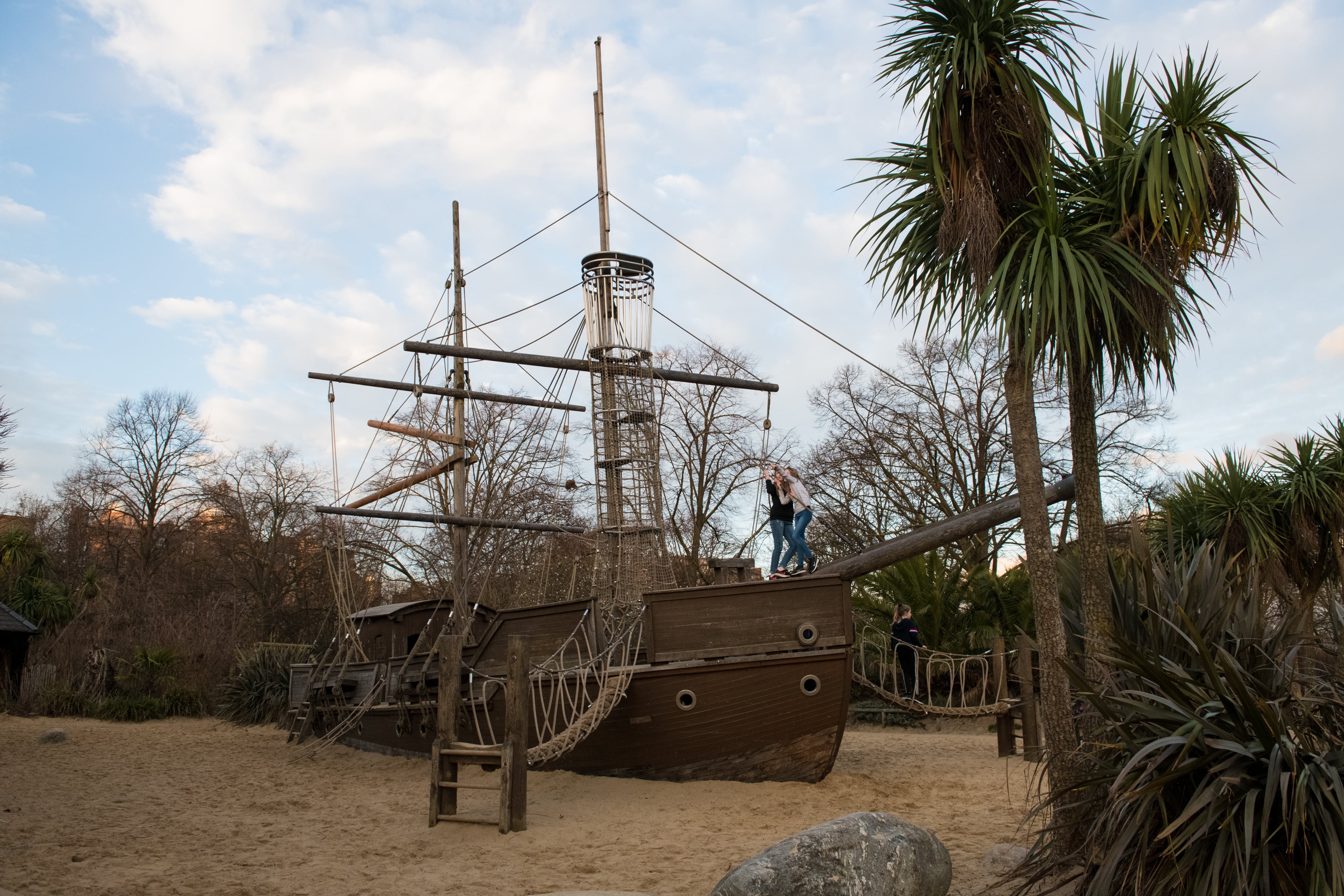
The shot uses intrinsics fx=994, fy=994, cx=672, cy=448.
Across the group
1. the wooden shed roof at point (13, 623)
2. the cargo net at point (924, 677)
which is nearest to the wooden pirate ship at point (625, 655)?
the cargo net at point (924, 677)

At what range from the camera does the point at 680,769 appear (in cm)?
955

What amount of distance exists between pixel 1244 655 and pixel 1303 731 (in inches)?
31.5

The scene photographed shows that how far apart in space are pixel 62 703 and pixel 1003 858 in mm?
18235

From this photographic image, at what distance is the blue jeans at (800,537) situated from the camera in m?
9.30

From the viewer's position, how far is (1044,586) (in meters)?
5.21

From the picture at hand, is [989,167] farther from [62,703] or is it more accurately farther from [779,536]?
[62,703]

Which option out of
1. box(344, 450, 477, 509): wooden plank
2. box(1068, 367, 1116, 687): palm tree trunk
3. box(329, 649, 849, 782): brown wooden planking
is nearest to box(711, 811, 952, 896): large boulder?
box(1068, 367, 1116, 687): palm tree trunk

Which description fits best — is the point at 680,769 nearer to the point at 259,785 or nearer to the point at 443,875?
the point at 443,875

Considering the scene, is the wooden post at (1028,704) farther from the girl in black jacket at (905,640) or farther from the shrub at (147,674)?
the shrub at (147,674)

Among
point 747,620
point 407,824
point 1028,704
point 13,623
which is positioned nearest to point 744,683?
point 747,620

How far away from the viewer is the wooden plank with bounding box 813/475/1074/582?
315 inches

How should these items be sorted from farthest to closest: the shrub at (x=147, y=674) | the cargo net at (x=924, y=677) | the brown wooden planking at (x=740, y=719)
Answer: the shrub at (x=147, y=674), the cargo net at (x=924, y=677), the brown wooden planking at (x=740, y=719)

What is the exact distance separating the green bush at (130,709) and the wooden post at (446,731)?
12095 mm

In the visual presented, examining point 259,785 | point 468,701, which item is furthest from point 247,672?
point 468,701
